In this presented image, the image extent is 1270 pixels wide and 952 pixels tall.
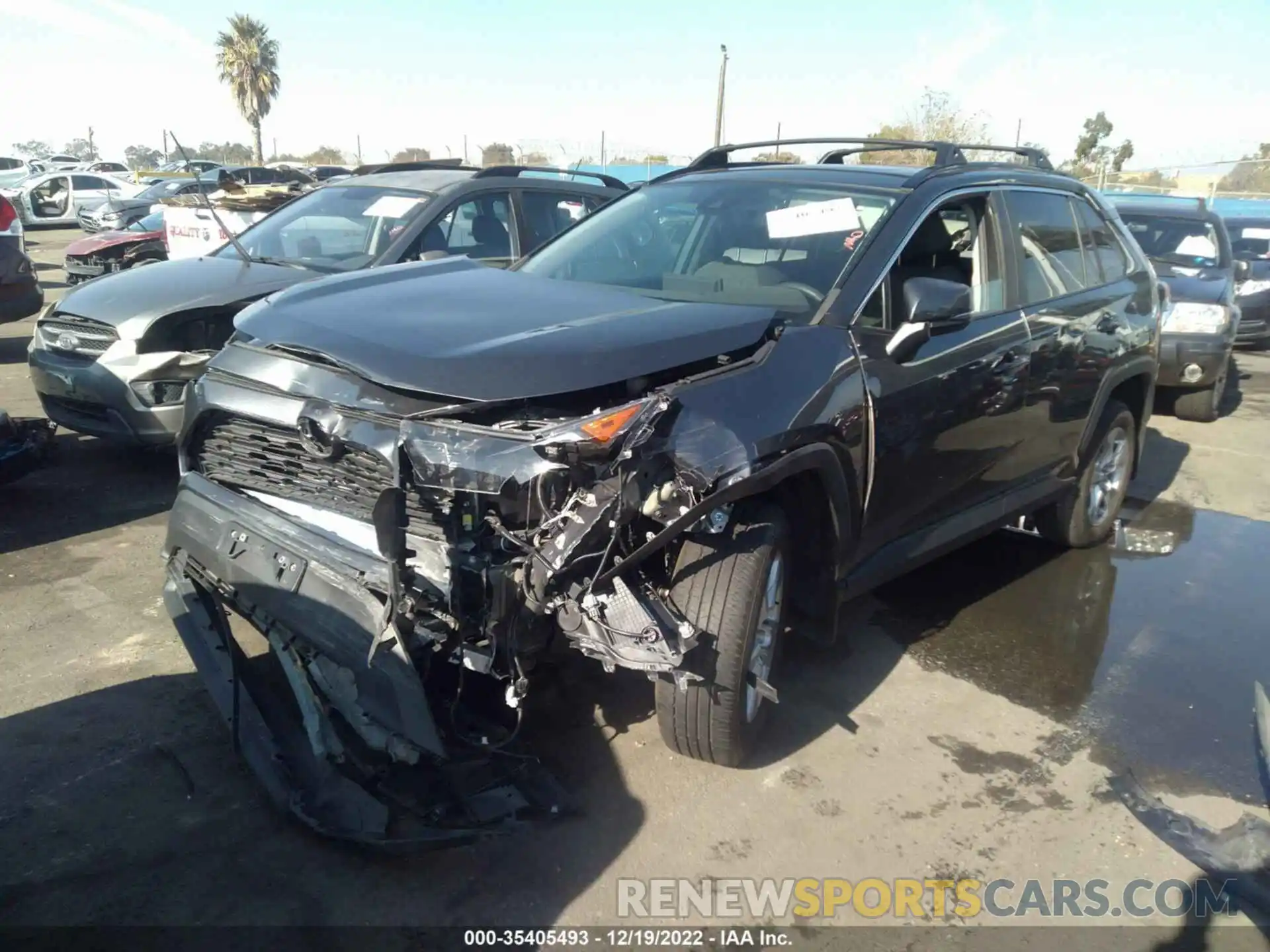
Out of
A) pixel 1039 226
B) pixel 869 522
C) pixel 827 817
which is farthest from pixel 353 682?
pixel 1039 226

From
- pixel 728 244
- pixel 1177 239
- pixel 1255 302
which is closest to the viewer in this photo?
pixel 728 244

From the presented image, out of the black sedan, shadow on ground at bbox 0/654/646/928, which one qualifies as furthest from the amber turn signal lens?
the black sedan

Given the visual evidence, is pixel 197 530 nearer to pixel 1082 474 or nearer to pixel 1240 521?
pixel 1082 474

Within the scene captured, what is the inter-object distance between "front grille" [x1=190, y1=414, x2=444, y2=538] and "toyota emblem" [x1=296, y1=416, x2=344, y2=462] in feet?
0.10

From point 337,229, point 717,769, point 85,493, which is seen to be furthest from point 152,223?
point 717,769

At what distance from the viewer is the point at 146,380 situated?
5266 millimetres

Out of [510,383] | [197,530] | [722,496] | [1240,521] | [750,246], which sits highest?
[750,246]

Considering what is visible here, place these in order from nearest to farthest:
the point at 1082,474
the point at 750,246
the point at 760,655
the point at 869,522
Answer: the point at 760,655
the point at 869,522
the point at 750,246
the point at 1082,474

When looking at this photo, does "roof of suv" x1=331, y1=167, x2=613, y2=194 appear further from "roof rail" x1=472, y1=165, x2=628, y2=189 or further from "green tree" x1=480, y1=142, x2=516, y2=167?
"green tree" x1=480, y1=142, x2=516, y2=167

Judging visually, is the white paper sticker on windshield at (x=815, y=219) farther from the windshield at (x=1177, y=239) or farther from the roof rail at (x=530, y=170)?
the windshield at (x=1177, y=239)

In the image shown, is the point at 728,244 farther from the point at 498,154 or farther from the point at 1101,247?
the point at 498,154

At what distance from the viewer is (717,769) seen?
330 cm

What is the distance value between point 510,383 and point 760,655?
1.27 meters

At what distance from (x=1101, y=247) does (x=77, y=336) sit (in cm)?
569
